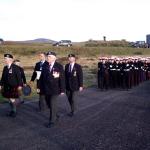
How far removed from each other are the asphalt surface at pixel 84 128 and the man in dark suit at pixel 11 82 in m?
0.54

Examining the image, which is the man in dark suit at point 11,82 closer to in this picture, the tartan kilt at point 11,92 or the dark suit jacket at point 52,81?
the tartan kilt at point 11,92

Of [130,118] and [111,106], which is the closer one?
[130,118]

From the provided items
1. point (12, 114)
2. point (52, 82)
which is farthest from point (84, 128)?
point (12, 114)

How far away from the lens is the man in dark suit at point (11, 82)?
13906 mm

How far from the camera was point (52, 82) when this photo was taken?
12.4 meters

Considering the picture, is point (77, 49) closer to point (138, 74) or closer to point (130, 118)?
point (138, 74)

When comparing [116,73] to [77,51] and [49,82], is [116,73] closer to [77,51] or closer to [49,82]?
[49,82]

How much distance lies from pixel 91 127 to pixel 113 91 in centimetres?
1034

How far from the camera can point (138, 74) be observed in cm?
2639

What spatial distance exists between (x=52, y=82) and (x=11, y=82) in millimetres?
1992

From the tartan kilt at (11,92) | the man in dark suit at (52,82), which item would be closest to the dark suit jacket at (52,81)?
the man in dark suit at (52,82)

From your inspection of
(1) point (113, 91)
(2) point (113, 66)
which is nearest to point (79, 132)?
(1) point (113, 91)

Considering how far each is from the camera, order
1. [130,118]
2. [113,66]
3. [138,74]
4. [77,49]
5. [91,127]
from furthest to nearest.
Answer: [77,49]
[138,74]
[113,66]
[130,118]
[91,127]

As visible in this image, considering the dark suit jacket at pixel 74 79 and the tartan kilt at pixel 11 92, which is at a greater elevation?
the dark suit jacket at pixel 74 79
